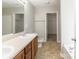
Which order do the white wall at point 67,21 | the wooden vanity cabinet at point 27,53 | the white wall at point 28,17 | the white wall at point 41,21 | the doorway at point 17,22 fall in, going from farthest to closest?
1. the white wall at point 41,21
2. the white wall at point 28,17
3. the white wall at point 67,21
4. the doorway at point 17,22
5. the wooden vanity cabinet at point 27,53

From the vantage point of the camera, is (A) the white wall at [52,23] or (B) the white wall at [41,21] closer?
(B) the white wall at [41,21]

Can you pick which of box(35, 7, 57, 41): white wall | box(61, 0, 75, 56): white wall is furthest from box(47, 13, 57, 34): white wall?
box(61, 0, 75, 56): white wall

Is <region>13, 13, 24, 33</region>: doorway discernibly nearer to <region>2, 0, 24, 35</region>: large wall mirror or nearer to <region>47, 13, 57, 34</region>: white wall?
<region>2, 0, 24, 35</region>: large wall mirror

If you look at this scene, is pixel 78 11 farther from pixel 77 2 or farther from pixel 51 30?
pixel 51 30

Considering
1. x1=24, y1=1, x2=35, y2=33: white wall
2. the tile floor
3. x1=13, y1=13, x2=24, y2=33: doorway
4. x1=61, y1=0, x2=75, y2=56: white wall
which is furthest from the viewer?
x1=24, y1=1, x2=35, y2=33: white wall

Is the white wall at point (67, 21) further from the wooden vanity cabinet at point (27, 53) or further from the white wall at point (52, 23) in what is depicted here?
the white wall at point (52, 23)

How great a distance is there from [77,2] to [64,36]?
3.75 meters

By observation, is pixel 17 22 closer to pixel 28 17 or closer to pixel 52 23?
pixel 28 17

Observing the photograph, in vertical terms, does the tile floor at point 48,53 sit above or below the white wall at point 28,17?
below

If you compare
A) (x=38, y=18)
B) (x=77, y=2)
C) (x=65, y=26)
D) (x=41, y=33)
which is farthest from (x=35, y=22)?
(x=77, y=2)

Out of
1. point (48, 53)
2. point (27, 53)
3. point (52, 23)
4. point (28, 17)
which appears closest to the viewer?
point (27, 53)

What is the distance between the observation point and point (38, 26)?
341 inches

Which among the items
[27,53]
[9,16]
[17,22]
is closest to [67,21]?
[17,22]

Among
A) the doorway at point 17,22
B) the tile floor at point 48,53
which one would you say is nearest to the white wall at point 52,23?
the tile floor at point 48,53
